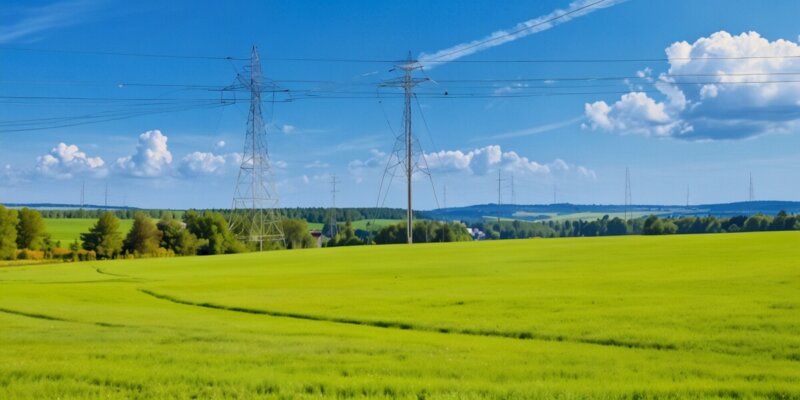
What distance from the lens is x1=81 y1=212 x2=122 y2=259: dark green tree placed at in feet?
454

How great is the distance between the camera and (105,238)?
13900 cm

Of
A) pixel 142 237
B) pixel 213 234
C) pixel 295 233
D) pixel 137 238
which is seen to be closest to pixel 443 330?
pixel 213 234

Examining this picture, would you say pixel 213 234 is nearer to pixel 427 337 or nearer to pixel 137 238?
pixel 137 238

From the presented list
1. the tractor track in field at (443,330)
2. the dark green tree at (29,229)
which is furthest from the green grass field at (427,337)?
the dark green tree at (29,229)

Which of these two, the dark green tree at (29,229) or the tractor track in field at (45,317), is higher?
the dark green tree at (29,229)

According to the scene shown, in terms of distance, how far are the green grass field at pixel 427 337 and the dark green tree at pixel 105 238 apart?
311 feet

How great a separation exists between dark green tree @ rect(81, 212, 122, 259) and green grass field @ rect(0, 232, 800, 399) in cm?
9465

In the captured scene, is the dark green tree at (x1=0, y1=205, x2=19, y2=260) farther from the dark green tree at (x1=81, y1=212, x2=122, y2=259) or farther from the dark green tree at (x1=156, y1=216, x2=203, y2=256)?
the dark green tree at (x1=156, y1=216, x2=203, y2=256)

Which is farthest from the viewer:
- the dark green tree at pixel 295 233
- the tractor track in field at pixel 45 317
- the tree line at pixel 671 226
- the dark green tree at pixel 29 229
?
the dark green tree at pixel 295 233

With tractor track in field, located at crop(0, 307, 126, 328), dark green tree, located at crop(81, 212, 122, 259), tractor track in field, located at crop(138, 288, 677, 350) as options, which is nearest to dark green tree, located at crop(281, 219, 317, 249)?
dark green tree, located at crop(81, 212, 122, 259)

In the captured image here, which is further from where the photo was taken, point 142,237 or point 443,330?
point 142,237

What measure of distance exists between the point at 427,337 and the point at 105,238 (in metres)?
129

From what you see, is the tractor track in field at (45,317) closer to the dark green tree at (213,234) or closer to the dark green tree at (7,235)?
the dark green tree at (213,234)

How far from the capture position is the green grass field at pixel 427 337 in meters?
14.4
